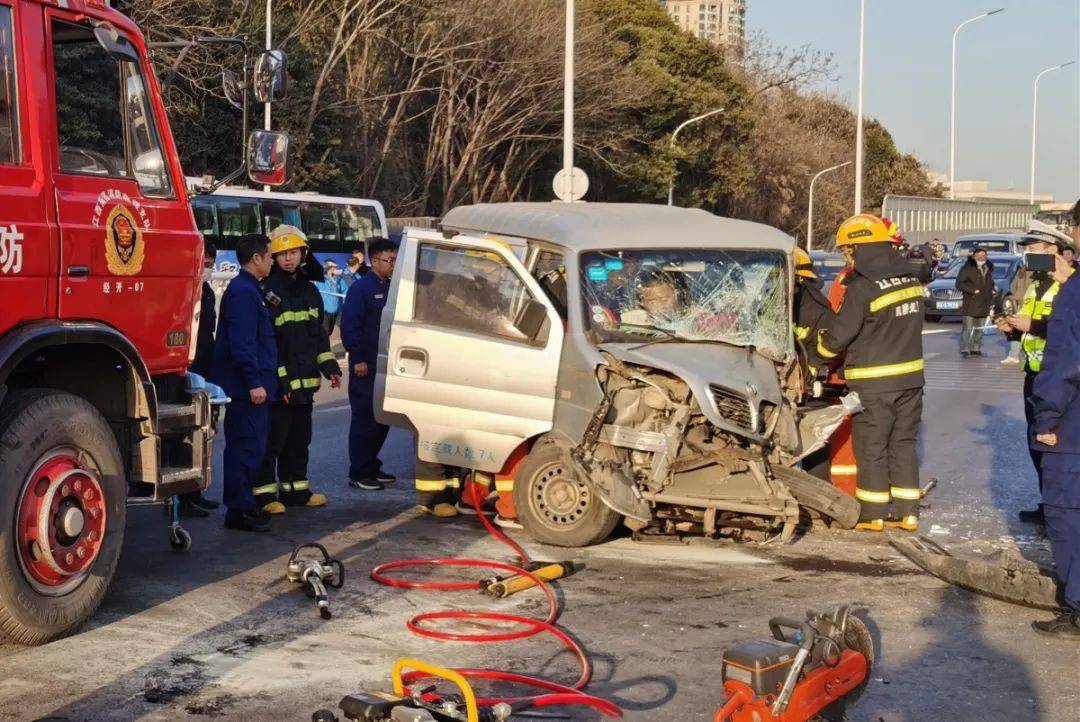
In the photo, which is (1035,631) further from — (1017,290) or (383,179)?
(383,179)

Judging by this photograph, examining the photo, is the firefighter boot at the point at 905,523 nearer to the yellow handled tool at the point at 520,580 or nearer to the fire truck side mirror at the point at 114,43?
the yellow handled tool at the point at 520,580

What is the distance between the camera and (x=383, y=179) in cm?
4225

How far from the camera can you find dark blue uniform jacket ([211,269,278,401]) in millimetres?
8602

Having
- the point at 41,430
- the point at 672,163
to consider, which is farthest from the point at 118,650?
the point at 672,163

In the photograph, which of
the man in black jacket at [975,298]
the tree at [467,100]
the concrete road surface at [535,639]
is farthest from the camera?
the tree at [467,100]

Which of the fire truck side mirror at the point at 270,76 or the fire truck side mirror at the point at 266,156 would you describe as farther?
the fire truck side mirror at the point at 270,76

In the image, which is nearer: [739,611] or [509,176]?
[739,611]

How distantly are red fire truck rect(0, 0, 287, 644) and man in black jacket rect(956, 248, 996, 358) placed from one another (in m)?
16.4

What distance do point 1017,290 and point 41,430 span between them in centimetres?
1227

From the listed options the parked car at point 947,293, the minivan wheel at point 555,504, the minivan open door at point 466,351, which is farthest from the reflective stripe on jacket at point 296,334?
the parked car at point 947,293

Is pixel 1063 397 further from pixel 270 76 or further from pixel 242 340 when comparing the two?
pixel 242 340

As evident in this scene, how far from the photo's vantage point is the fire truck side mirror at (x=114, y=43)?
6.45m

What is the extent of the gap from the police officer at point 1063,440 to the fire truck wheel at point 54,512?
14.2 feet

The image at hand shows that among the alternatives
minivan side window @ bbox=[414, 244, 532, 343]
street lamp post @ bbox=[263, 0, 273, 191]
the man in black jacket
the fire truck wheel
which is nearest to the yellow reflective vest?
minivan side window @ bbox=[414, 244, 532, 343]
